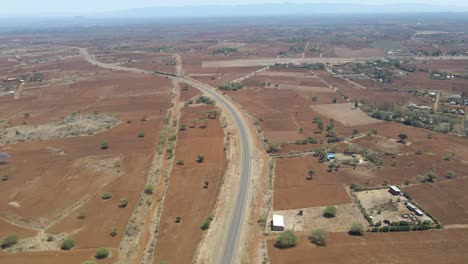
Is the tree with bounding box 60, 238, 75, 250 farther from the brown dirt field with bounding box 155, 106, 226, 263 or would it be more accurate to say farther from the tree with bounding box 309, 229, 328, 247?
the tree with bounding box 309, 229, 328, 247

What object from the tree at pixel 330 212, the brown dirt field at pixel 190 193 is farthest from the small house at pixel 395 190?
the brown dirt field at pixel 190 193

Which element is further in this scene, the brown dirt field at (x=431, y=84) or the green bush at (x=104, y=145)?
the brown dirt field at (x=431, y=84)

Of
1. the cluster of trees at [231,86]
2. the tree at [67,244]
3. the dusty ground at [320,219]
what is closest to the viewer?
the tree at [67,244]

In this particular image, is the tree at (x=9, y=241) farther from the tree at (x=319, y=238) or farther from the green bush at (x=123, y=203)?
the tree at (x=319, y=238)

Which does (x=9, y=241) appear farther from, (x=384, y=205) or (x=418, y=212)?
(x=418, y=212)

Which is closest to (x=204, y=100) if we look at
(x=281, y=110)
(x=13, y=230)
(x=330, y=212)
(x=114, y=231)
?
(x=281, y=110)

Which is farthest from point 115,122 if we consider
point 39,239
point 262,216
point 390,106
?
point 390,106

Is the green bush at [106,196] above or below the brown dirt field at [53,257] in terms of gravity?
above
